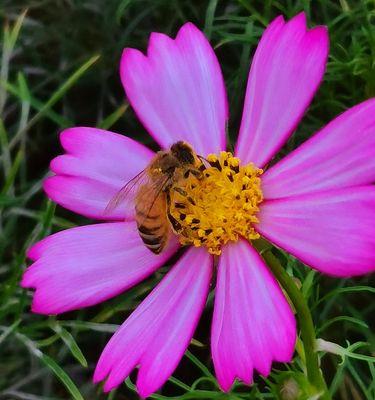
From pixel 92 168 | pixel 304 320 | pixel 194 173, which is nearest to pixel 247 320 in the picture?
pixel 304 320

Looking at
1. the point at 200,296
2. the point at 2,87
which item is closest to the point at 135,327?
the point at 200,296

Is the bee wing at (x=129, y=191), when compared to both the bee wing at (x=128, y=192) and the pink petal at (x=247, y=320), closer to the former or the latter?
the bee wing at (x=128, y=192)

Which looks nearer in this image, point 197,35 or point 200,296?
point 200,296

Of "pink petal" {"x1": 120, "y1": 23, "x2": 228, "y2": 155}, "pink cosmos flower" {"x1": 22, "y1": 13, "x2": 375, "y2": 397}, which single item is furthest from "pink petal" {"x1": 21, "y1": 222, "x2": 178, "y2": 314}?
"pink petal" {"x1": 120, "y1": 23, "x2": 228, "y2": 155}

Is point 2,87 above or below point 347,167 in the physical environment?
above

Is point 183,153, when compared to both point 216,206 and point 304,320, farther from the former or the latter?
point 304,320

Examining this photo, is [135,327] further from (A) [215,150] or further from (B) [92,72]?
(B) [92,72]
